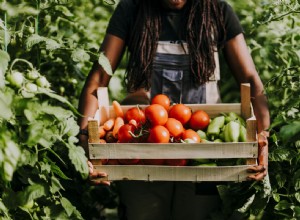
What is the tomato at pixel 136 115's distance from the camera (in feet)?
8.73

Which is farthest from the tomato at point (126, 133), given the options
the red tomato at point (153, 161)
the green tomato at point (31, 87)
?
the green tomato at point (31, 87)

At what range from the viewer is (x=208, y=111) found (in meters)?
2.81

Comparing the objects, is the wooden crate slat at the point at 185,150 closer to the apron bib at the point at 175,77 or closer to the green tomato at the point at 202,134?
the green tomato at the point at 202,134

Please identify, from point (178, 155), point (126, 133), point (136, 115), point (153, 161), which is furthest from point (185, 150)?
point (136, 115)

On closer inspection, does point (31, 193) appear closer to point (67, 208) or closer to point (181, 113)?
point (67, 208)

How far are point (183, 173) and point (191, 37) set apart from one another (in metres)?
0.81

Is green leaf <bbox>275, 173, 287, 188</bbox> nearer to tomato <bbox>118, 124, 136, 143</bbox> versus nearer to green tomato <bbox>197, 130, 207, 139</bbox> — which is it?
green tomato <bbox>197, 130, 207, 139</bbox>

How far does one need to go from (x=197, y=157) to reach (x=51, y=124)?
607 millimetres

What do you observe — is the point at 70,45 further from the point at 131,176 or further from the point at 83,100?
the point at 131,176

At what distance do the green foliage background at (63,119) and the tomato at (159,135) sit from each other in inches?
13.1

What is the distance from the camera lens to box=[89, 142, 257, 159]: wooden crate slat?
2367 millimetres

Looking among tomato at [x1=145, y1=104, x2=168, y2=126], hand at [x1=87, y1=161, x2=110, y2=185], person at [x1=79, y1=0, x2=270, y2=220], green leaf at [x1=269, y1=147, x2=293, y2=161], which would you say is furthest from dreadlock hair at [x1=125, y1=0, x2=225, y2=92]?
hand at [x1=87, y1=161, x2=110, y2=185]

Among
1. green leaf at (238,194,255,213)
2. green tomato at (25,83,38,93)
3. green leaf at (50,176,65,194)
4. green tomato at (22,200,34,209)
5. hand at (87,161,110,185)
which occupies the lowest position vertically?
green leaf at (238,194,255,213)

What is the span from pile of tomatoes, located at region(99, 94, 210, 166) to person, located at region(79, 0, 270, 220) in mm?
251
